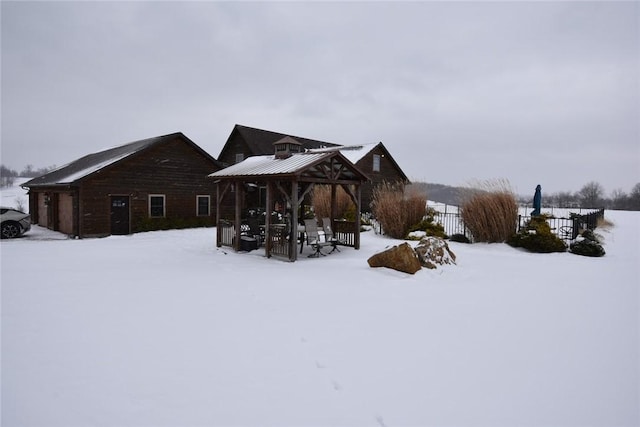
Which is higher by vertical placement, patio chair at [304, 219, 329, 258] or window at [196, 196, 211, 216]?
window at [196, 196, 211, 216]

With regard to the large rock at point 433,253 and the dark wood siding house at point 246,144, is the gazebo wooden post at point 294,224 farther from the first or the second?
the dark wood siding house at point 246,144

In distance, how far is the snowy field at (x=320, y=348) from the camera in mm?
3207

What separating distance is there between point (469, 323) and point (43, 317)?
609 cm

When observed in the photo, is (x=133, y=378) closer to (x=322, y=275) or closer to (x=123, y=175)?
(x=322, y=275)

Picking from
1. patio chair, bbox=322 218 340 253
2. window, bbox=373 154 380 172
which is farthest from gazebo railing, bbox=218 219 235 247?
window, bbox=373 154 380 172

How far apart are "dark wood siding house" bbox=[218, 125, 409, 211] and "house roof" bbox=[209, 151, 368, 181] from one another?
12472 millimetres

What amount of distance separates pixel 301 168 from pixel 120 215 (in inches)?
418

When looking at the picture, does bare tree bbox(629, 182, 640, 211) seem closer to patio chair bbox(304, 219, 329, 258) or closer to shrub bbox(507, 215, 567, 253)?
shrub bbox(507, 215, 567, 253)

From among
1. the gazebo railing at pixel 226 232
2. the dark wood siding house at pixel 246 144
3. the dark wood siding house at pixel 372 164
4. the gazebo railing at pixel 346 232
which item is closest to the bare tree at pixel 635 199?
the dark wood siding house at pixel 372 164

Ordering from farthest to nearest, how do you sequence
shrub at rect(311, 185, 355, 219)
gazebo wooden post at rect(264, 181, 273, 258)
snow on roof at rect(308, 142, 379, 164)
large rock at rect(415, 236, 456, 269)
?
snow on roof at rect(308, 142, 379, 164) → shrub at rect(311, 185, 355, 219) → gazebo wooden post at rect(264, 181, 273, 258) → large rock at rect(415, 236, 456, 269)

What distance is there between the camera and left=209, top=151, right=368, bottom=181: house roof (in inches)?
404

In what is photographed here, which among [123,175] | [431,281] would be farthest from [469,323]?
[123,175]

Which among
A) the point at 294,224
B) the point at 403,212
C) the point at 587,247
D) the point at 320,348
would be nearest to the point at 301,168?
the point at 294,224

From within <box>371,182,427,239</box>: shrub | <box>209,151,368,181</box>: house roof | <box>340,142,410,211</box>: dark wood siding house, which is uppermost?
<box>340,142,410,211</box>: dark wood siding house
